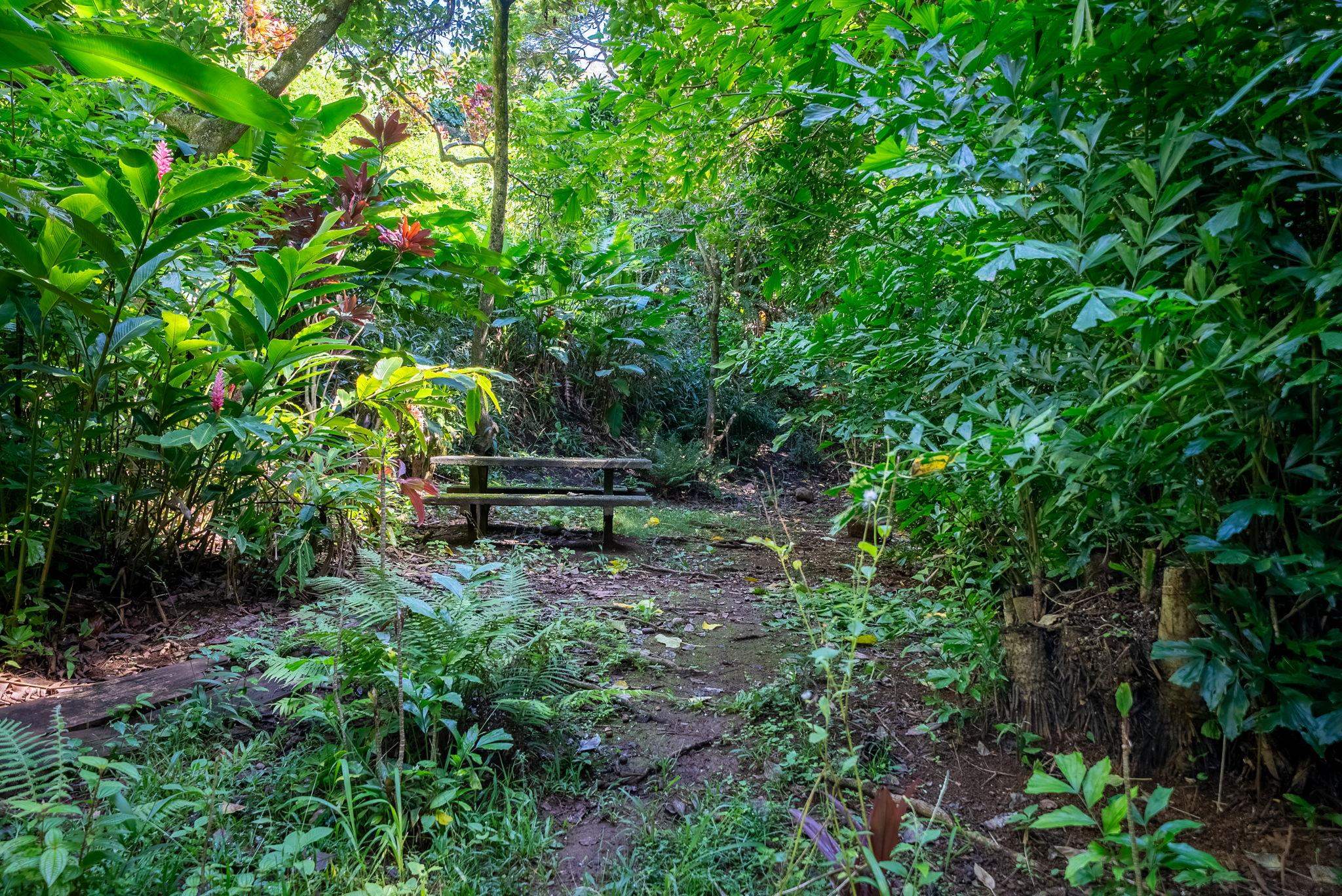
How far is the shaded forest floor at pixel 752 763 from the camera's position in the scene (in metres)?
1.40

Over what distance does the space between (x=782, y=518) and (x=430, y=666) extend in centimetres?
100

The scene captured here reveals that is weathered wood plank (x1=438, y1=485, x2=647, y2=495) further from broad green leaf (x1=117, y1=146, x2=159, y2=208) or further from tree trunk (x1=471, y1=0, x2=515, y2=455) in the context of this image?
broad green leaf (x1=117, y1=146, x2=159, y2=208)

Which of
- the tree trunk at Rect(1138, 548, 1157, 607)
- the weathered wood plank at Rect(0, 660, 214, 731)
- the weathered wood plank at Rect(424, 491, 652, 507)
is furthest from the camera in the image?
the weathered wood plank at Rect(424, 491, 652, 507)

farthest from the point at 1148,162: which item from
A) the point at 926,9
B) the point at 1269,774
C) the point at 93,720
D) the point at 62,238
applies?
the point at 93,720

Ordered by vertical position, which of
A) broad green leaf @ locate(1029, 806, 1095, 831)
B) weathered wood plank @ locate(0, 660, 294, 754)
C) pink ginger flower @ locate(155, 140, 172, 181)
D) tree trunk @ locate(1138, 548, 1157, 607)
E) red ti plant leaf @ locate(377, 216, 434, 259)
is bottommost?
weathered wood plank @ locate(0, 660, 294, 754)

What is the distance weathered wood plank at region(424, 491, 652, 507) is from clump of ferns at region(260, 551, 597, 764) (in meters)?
2.23

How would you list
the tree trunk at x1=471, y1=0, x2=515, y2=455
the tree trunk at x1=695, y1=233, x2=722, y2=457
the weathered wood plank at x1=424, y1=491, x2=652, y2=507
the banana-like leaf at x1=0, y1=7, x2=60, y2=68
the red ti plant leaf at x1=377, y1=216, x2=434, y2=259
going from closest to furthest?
the banana-like leaf at x1=0, y1=7, x2=60, y2=68, the red ti plant leaf at x1=377, y1=216, x2=434, y2=259, the tree trunk at x1=471, y1=0, x2=515, y2=455, the weathered wood plank at x1=424, y1=491, x2=652, y2=507, the tree trunk at x1=695, y1=233, x2=722, y2=457

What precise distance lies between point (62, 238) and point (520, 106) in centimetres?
520

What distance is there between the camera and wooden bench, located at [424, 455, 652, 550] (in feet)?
14.7

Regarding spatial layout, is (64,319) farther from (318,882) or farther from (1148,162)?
(1148,162)

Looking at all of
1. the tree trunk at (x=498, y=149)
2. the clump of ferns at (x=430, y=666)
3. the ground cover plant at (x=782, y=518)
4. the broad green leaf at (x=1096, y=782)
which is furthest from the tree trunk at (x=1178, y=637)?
the tree trunk at (x=498, y=149)

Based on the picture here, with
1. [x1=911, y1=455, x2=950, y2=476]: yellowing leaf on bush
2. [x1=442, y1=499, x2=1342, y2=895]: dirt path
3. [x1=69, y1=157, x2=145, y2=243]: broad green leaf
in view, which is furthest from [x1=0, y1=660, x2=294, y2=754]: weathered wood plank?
[x1=911, y1=455, x2=950, y2=476]: yellowing leaf on bush

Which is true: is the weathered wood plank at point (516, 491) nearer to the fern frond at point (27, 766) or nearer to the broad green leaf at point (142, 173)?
the broad green leaf at point (142, 173)

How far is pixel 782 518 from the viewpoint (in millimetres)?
1919
